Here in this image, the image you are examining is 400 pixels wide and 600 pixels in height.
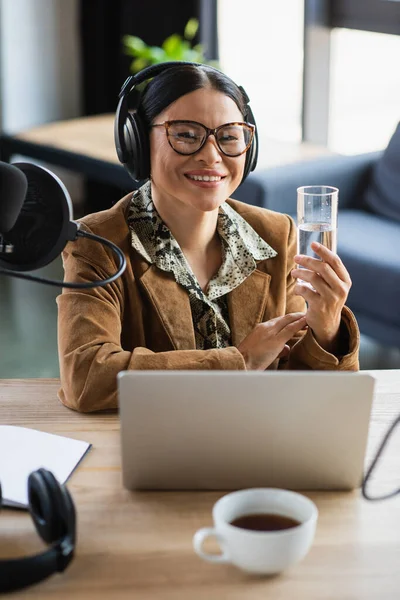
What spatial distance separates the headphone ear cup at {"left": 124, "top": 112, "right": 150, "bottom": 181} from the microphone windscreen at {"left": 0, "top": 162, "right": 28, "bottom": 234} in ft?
1.61

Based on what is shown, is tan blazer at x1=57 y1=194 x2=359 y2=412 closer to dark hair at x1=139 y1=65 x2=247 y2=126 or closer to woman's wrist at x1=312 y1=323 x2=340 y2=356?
woman's wrist at x1=312 y1=323 x2=340 y2=356

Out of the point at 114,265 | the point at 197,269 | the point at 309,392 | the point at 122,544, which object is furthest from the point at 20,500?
the point at 197,269

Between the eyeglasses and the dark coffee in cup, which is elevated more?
the eyeglasses

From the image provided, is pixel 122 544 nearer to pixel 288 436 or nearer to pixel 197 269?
pixel 288 436

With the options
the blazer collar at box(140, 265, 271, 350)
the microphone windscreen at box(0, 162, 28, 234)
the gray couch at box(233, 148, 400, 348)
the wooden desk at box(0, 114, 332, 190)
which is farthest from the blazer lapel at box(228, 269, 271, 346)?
the wooden desk at box(0, 114, 332, 190)

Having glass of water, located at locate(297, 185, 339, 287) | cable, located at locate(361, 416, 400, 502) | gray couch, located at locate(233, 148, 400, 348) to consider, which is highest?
A: glass of water, located at locate(297, 185, 339, 287)

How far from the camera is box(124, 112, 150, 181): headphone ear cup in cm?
154

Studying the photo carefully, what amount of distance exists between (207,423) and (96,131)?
3465 mm

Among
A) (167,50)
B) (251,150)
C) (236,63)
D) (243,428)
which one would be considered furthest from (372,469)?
(236,63)

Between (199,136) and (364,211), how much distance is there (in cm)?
218

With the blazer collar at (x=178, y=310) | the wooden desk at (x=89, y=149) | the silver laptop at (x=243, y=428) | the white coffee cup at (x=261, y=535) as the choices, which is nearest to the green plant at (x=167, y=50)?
the wooden desk at (x=89, y=149)

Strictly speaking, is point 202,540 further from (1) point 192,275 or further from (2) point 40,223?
(1) point 192,275

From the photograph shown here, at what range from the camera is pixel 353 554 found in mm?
981

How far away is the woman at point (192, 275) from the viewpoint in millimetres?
1386
